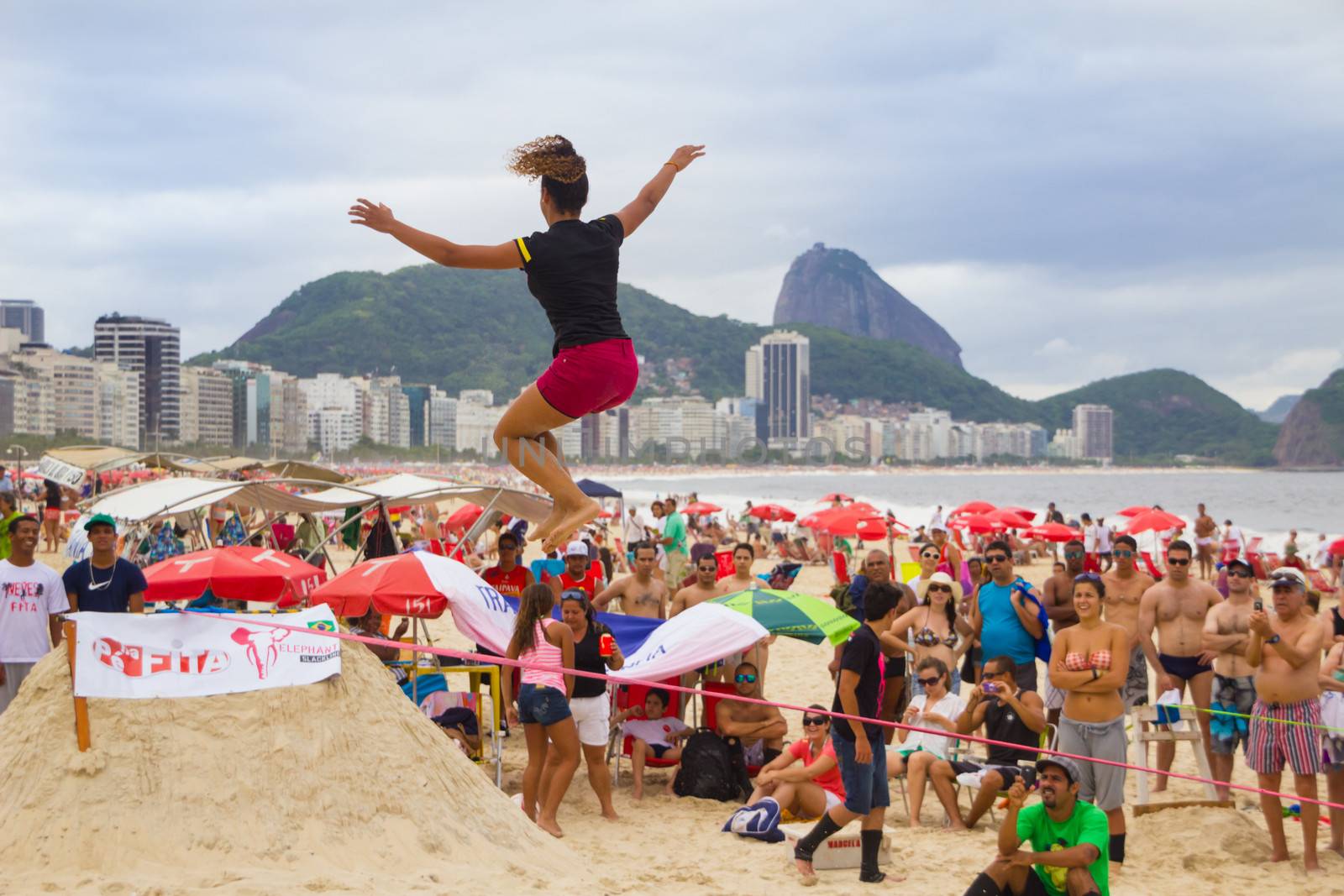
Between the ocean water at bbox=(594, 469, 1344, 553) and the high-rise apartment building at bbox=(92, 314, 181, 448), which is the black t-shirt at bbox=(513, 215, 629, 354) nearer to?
the ocean water at bbox=(594, 469, 1344, 553)

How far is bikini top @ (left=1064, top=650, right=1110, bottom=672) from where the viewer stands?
714 centimetres

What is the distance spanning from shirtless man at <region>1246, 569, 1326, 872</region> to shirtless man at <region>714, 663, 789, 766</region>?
3241mm

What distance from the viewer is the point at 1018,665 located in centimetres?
909

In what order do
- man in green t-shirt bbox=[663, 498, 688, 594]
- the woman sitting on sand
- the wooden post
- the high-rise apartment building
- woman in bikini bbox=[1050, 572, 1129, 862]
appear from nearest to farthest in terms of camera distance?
the wooden post → woman in bikini bbox=[1050, 572, 1129, 862] → the woman sitting on sand → man in green t-shirt bbox=[663, 498, 688, 594] → the high-rise apartment building

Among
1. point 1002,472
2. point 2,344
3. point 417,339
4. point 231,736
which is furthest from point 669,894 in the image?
point 1002,472

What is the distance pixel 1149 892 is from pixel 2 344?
156765 millimetres

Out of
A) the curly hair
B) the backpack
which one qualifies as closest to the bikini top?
the backpack

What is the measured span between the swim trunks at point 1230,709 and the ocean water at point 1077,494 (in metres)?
31.5

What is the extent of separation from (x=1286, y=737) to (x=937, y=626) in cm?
279

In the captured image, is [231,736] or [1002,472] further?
[1002,472]

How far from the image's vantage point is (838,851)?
745 cm

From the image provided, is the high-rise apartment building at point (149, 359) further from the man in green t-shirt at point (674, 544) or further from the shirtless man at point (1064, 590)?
the shirtless man at point (1064, 590)

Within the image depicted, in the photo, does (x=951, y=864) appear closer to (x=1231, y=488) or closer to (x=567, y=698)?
(x=567, y=698)

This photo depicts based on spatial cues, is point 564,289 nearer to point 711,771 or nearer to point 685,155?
point 685,155
